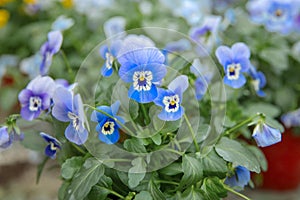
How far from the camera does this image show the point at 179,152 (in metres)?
0.98

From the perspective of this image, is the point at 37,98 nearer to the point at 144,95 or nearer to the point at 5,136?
the point at 5,136

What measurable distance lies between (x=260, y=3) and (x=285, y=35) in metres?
0.14

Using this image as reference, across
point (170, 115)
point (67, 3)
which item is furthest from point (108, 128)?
point (67, 3)

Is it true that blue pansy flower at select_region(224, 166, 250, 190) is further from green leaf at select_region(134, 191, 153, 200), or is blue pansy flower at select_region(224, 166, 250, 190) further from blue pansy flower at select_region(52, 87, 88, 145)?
blue pansy flower at select_region(52, 87, 88, 145)

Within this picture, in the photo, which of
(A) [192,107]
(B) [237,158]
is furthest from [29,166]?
(B) [237,158]

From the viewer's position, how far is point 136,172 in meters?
0.95

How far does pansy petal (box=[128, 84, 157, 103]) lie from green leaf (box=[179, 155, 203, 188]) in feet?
0.40

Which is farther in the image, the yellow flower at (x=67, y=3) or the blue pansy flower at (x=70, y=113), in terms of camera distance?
the yellow flower at (x=67, y=3)

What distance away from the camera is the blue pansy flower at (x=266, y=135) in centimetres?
99

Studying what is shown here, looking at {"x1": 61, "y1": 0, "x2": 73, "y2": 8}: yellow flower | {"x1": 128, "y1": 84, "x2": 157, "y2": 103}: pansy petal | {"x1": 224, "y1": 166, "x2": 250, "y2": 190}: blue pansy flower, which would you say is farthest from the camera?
Result: {"x1": 61, "y1": 0, "x2": 73, "y2": 8}: yellow flower

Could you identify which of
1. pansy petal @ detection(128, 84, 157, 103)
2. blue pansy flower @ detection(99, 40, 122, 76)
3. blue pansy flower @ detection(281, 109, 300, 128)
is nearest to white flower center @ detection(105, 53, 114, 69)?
blue pansy flower @ detection(99, 40, 122, 76)

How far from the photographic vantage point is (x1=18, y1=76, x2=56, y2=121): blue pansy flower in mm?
1062

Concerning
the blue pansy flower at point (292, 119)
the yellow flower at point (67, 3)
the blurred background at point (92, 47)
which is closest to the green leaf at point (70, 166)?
the blurred background at point (92, 47)

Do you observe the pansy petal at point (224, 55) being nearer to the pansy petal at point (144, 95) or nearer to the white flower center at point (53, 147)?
the pansy petal at point (144, 95)
